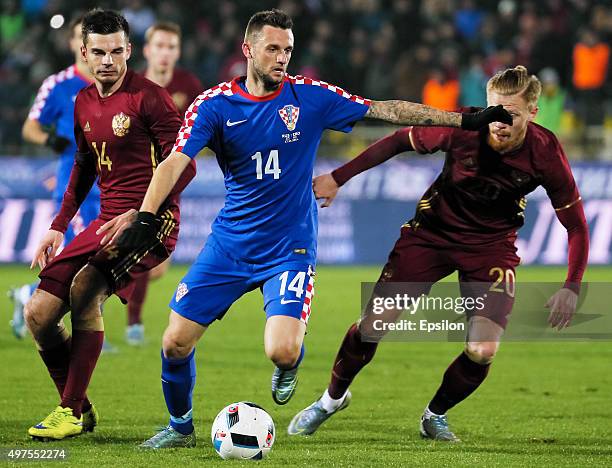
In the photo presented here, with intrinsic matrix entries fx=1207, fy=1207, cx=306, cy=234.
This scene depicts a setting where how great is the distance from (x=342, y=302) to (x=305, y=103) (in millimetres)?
7737

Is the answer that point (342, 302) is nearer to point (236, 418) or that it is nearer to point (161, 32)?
point (161, 32)

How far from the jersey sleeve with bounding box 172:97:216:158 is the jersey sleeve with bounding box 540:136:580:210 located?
1952 mm

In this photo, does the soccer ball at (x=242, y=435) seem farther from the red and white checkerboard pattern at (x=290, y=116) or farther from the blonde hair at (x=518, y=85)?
the blonde hair at (x=518, y=85)

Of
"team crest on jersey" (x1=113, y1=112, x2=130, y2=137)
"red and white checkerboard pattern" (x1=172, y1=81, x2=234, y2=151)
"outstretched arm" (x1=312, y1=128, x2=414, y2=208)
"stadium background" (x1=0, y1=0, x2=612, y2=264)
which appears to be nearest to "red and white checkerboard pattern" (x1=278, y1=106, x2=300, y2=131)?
"red and white checkerboard pattern" (x1=172, y1=81, x2=234, y2=151)

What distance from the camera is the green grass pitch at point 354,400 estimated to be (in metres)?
6.34

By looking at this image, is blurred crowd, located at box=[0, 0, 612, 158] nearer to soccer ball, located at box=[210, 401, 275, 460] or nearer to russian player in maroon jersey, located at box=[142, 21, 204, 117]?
russian player in maroon jersey, located at box=[142, 21, 204, 117]

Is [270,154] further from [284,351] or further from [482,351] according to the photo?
[482,351]

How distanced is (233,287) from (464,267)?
147 centimetres

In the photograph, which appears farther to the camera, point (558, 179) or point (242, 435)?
point (558, 179)

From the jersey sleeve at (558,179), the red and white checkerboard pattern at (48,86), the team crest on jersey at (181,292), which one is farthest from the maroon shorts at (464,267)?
the red and white checkerboard pattern at (48,86)

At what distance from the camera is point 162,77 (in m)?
10.5

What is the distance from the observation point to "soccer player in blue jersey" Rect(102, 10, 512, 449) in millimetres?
6297

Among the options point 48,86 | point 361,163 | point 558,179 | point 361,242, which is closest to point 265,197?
point 361,163

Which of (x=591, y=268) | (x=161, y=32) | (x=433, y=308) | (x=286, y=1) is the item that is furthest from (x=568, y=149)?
(x=433, y=308)
